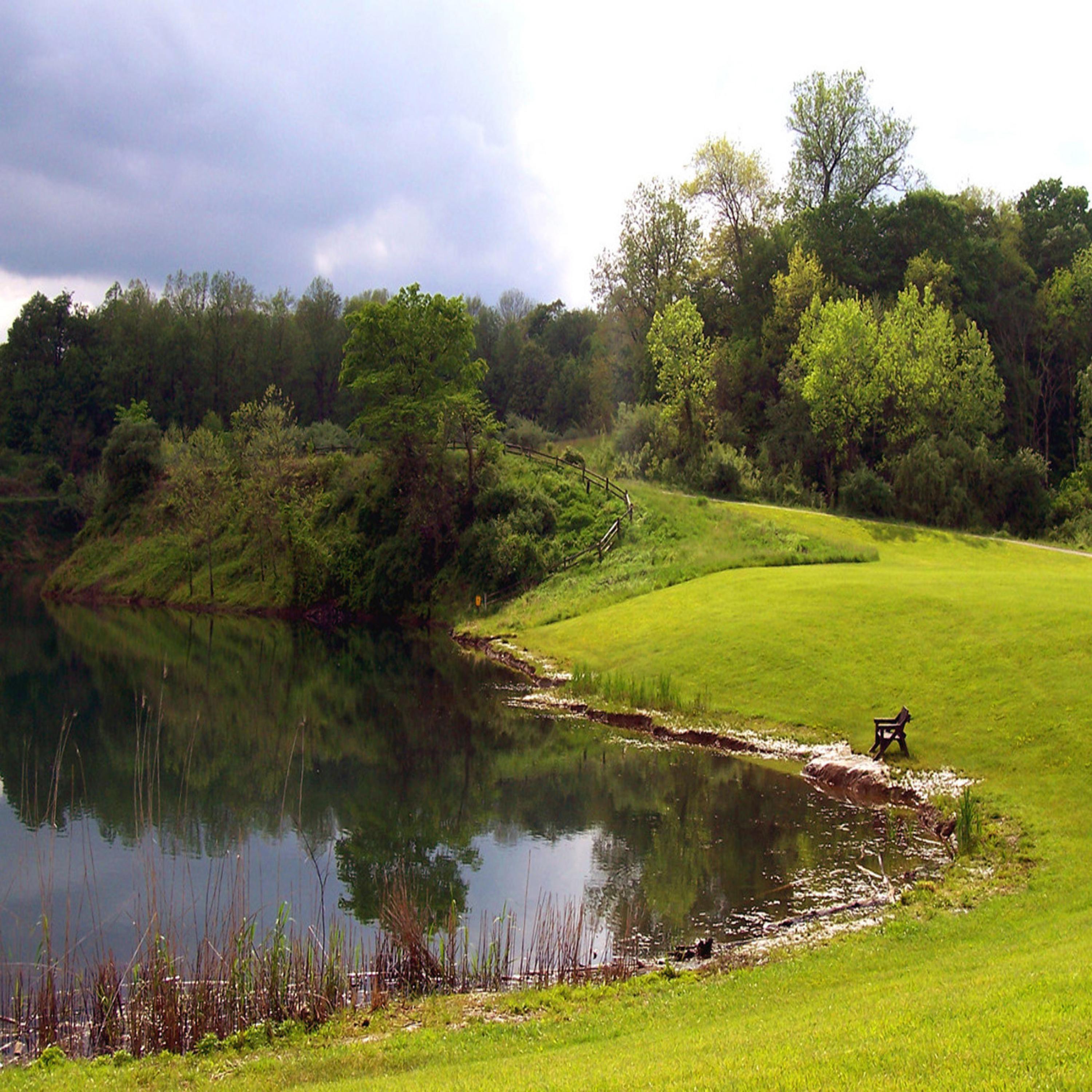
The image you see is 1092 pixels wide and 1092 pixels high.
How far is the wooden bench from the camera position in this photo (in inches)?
987

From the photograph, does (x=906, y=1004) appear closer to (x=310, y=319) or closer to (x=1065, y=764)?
(x=1065, y=764)

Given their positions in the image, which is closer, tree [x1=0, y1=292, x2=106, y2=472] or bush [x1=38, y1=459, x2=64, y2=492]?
bush [x1=38, y1=459, x2=64, y2=492]

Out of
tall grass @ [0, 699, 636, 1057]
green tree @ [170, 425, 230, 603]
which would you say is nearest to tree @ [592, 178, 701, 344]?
green tree @ [170, 425, 230, 603]

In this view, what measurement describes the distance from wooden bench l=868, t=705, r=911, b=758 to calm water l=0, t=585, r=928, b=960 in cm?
224

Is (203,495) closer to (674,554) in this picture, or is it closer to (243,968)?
(674,554)

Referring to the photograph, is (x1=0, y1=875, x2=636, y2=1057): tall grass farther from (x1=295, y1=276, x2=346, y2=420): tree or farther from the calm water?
(x1=295, y1=276, x2=346, y2=420): tree

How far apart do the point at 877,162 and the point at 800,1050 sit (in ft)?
295

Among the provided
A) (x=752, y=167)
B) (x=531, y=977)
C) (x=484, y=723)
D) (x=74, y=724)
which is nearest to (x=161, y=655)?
(x=74, y=724)

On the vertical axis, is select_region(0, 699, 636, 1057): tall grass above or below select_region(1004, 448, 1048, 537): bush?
below

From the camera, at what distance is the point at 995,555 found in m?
53.6

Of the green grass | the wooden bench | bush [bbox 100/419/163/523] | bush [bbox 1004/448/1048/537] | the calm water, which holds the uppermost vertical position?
bush [bbox 100/419/163/523]

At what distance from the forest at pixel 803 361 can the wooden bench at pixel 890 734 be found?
3969 centimetres

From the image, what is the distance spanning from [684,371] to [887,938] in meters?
65.9

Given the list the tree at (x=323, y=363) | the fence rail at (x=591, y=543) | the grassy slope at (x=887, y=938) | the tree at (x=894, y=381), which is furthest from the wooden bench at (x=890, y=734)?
the tree at (x=323, y=363)
